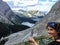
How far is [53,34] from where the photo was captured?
9.00 feet

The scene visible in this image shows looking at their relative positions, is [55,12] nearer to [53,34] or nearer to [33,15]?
[53,34]

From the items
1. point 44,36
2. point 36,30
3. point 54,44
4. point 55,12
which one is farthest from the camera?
point 55,12

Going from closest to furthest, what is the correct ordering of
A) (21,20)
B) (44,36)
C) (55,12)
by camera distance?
1. (44,36)
2. (55,12)
3. (21,20)

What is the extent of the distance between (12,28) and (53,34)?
13927 millimetres

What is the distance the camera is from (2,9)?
22609mm

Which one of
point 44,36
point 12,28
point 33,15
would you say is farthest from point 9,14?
point 44,36

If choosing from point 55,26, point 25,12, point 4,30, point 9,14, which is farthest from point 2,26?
point 55,26

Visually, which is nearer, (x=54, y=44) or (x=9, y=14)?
(x=54, y=44)

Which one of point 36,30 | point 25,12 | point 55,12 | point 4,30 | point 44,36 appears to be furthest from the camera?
point 25,12

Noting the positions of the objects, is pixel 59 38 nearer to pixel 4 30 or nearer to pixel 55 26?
pixel 55 26

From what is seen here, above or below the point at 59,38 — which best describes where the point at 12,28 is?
below

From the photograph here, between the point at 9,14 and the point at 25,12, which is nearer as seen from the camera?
the point at 25,12

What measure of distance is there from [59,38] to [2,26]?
45.8 feet

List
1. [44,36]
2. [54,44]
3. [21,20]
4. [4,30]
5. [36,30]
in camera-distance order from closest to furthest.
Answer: [54,44]
[44,36]
[36,30]
[4,30]
[21,20]
